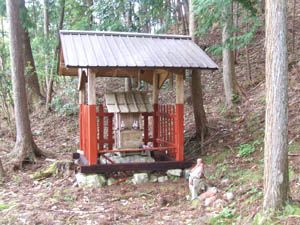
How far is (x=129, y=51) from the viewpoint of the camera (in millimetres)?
7805

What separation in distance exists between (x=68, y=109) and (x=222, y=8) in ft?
31.6

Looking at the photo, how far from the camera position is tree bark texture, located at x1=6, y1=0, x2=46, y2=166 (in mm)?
9430

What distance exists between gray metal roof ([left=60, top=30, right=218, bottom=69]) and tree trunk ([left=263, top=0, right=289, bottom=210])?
318 cm

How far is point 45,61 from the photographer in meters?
16.4

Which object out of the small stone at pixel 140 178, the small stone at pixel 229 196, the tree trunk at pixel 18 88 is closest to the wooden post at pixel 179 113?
the small stone at pixel 140 178

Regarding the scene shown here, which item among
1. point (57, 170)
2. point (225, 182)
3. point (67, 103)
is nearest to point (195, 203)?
point (225, 182)

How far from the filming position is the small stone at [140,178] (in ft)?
25.0

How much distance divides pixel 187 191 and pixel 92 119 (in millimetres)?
2813

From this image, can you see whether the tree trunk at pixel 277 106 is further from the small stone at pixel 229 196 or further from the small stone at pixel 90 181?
the small stone at pixel 90 181

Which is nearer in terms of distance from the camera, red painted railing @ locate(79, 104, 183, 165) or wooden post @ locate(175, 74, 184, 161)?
red painted railing @ locate(79, 104, 183, 165)

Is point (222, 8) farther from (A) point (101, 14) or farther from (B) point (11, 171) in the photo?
(B) point (11, 171)

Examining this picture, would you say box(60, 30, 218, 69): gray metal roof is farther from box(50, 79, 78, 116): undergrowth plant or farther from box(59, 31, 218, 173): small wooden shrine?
box(50, 79, 78, 116): undergrowth plant

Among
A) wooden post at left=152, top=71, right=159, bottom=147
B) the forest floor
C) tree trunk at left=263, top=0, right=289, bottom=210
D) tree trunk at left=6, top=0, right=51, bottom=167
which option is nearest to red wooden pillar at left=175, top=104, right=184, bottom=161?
the forest floor

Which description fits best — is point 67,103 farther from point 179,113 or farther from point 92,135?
point 179,113
